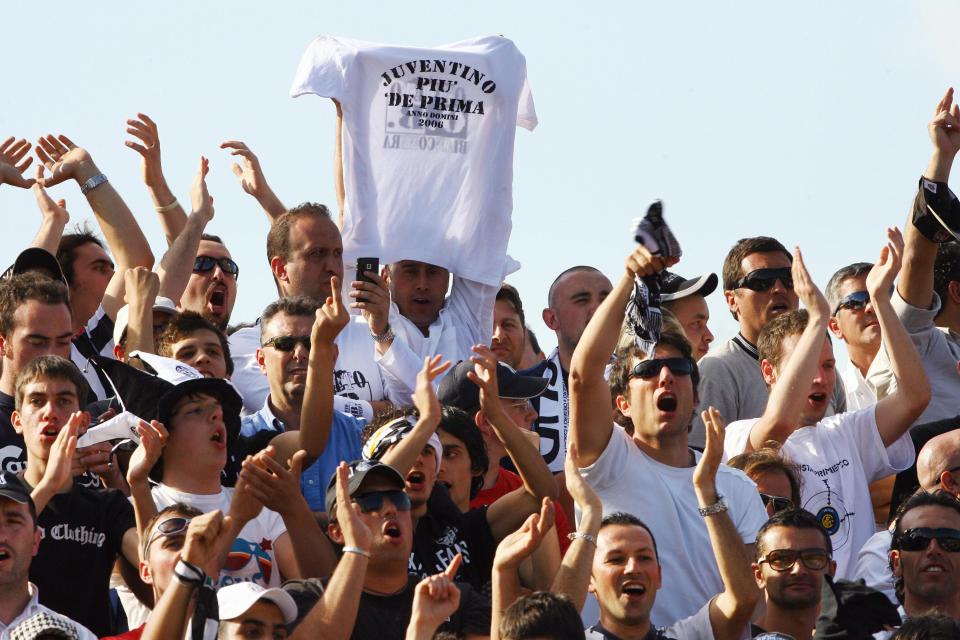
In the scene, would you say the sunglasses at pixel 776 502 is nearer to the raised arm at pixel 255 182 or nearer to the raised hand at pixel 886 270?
the raised hand at pixel 886 270

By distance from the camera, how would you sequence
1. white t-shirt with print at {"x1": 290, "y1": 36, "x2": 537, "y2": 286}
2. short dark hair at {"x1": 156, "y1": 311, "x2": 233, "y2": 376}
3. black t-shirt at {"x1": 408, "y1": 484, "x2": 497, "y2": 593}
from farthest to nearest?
1. white t-shirt with print at {"x1": 290, "y1": 36, "x2": 537, "y2": 286}
2. short dark hair at {"x1": 156, "y1": 311, "x2": 233, "y2": 376}
3. black t-shirt at {"x1": 408, "y1": 484, "x2": 497, "y2": 593}

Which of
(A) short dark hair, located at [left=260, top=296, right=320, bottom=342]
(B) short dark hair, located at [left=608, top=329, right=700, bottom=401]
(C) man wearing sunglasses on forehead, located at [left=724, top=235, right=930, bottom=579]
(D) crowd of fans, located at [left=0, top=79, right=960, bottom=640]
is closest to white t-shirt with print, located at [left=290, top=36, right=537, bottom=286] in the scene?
(D) crowd of fans, located at [left=0, top=79, right=960, bottom=640]

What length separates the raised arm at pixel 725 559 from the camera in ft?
24.2

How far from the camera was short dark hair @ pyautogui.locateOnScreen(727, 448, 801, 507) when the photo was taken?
27.4 ft

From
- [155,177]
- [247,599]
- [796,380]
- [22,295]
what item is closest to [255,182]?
[155,177]

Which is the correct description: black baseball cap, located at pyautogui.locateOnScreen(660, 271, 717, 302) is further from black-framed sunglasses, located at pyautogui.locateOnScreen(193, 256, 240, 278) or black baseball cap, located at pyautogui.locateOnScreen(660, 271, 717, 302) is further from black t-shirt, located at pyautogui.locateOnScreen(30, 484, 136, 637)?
black t-shirt, located at pyautogui.locateOnScreen(30, 484, 136, 637)

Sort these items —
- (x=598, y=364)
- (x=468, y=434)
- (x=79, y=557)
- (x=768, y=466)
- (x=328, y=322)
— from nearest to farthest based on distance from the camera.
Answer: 1. (x=79, y=557)
2. (x=598, y=364)
3. (x=328, y=322)
4. (x=468, y=434)
5. (x=768, y=466)

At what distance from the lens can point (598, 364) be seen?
760 centimetres

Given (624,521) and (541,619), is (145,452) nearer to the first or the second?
(541,619)

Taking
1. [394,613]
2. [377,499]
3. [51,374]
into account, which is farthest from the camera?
[51,374]

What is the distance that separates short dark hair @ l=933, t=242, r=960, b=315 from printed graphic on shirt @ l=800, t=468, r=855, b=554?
1.88 meters

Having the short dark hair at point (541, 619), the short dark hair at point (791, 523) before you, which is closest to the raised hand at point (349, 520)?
the short dark hair at point (541, 619)

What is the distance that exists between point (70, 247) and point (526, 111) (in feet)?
9.71

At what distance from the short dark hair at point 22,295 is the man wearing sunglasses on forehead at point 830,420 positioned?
327cm
